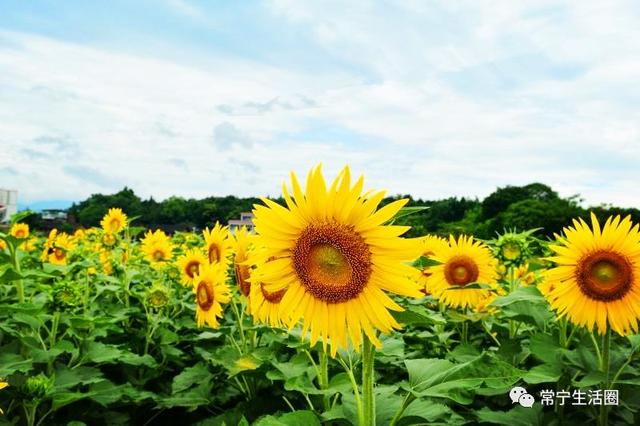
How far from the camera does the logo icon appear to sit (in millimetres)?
3092

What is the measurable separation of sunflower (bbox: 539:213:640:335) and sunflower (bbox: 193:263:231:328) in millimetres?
1882

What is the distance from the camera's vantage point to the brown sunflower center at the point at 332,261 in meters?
2.01

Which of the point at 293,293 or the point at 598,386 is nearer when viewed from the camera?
the point at 293,293

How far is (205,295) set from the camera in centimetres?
390

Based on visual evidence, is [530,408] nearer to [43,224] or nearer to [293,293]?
[293,293]

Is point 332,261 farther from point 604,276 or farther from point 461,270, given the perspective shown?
point 461,270

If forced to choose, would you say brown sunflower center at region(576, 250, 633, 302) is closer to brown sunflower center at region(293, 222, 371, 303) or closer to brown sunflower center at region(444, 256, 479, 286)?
brown sunflower center at region(444, 256, 479, 286)

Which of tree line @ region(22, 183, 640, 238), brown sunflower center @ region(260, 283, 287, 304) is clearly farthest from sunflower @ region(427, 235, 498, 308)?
tree line @ region(22, 183, 640, 238)

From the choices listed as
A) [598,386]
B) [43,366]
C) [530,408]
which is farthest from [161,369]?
[598,386]

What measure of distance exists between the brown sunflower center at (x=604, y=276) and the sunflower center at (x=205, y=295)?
6.98ft

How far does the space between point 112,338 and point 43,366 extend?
3.31 feet

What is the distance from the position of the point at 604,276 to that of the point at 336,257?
1799mm

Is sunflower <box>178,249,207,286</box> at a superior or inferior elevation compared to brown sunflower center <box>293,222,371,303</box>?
inferior

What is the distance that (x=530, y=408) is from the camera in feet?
10.1
